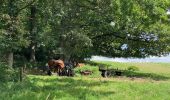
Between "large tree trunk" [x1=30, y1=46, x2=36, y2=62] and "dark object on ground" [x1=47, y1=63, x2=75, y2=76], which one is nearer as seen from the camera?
"dark object on ground" [x1=47, y1=63, x2=75, y2=76]

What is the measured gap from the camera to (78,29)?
127 feet

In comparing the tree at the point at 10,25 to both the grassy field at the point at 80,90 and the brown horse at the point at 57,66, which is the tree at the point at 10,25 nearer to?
the grassy field at the point at 80,90

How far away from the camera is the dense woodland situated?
90.5 ft

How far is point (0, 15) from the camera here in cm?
2706

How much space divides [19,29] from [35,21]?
312 inches

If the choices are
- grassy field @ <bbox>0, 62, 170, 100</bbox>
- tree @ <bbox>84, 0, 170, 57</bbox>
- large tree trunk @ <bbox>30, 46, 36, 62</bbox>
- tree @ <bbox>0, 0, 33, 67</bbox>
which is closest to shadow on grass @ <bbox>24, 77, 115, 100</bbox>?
grassy field @ <bbox>0, 62, 170, 100</bbox>

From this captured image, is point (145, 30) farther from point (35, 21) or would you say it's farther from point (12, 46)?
point (12, 46)

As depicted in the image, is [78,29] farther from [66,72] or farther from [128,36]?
[128,36]

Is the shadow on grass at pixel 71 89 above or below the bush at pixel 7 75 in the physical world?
below

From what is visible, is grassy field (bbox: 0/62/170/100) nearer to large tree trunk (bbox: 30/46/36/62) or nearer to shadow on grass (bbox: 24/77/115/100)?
shadow on grass (bbox: 24/77/115/100)

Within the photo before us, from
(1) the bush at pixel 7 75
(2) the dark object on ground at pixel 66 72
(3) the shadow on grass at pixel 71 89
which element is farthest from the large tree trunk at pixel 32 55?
(1) the bush at pixel 7 75

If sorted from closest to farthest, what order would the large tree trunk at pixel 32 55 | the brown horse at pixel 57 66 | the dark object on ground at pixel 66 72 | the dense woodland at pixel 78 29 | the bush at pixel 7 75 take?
the bush at pixel 7 75
the dense woodland at pixel 78 29
the dark object on ground at pixel 66 72
the brown horse at pixel 57 66
the large tree trunk at pixel 32 55

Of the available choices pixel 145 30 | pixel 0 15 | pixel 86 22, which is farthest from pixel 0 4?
pixel 145 30

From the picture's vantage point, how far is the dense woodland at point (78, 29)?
2760 cm
